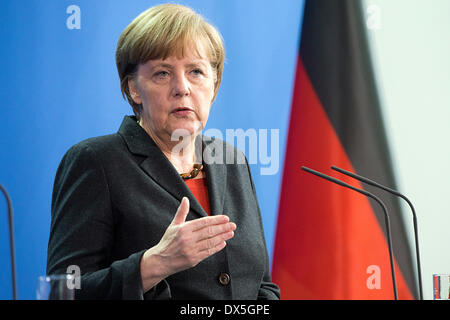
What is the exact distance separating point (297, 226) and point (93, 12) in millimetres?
1327

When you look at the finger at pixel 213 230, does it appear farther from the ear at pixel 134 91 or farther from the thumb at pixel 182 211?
the ear at pixel 134 91

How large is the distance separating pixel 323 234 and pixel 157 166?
128cm

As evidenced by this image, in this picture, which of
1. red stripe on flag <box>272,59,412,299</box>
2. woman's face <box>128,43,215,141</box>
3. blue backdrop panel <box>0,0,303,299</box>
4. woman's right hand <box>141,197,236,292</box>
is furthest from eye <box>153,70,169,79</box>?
red stripe on flag <box>272,59,412,299</box>

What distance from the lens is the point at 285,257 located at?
265 centimetres

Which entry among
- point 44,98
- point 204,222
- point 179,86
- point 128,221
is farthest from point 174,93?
point 44,98

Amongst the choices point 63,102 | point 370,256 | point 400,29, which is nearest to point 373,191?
point 370,256

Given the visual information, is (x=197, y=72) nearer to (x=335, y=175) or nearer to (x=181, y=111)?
(x=181, y=111)

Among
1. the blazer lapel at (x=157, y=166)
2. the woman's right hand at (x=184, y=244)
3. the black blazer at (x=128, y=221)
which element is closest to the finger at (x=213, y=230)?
the woman's right hand at (x=184, y=244)

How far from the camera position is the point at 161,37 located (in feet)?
5.20

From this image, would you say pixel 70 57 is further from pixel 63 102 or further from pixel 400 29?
pixel 400 29

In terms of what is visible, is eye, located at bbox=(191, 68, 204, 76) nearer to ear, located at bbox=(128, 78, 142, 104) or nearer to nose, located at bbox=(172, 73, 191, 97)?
nose, located at bbox=(172, 73, 191, 97)

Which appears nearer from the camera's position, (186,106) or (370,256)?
(186,106)

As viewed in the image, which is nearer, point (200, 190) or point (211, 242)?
point (211, 242)

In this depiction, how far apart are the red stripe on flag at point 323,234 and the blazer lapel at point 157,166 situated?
114 cm
